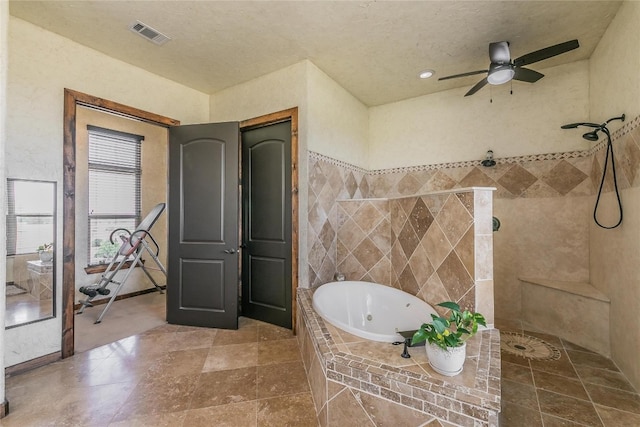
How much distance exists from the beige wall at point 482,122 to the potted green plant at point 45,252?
3.43m

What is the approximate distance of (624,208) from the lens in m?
2.04

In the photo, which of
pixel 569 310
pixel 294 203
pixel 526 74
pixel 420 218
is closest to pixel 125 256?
pixel 294 203

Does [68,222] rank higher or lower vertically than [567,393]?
higher

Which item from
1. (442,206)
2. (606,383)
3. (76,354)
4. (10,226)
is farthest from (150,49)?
(606,383)

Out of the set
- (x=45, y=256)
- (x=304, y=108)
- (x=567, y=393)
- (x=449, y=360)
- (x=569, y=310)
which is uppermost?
(x=304, y=108)

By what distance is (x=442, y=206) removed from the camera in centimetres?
205

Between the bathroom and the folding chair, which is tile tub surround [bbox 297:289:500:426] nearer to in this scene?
the bathroom

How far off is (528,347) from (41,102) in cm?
446

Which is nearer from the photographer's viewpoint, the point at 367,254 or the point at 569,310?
the point at 569,310

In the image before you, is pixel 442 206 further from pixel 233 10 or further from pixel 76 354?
pixel 76 354

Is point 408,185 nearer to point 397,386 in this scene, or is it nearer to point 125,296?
point 397,386

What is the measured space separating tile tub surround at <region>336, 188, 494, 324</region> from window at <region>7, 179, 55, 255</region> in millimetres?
2534

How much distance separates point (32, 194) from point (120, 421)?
177 cm

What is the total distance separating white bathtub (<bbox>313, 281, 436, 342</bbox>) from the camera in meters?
2.23
